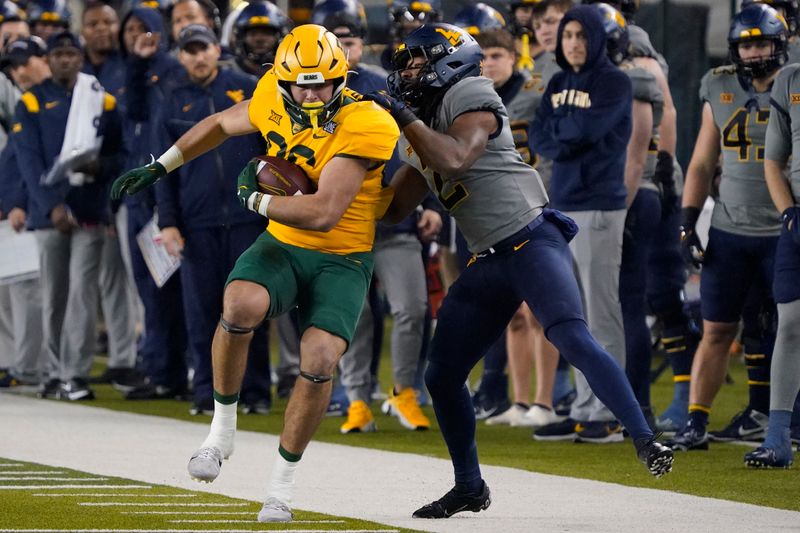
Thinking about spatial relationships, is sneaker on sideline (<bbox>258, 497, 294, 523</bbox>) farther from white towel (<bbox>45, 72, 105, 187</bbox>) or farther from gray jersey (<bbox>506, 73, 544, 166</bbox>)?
white towel (<bbox>45, 72, 105, 187</bbox>)

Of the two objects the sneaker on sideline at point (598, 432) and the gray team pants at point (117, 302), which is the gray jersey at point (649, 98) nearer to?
the sneaker on sideline at point (598, 432)

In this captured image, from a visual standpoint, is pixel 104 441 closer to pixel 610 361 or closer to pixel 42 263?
pixel 42 263

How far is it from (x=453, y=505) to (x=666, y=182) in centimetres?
370

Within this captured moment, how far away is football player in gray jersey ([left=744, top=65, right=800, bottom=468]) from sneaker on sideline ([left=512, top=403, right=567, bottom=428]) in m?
2.13

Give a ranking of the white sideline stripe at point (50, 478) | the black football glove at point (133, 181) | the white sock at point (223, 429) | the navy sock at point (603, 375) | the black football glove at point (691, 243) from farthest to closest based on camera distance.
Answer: the black football glove at point (691, 243) → the white sideline stripe at point (50, 478) → the black football glove at point (133, 181) → the white sock at point (223, 429) → the navy sock at point (603, 375)

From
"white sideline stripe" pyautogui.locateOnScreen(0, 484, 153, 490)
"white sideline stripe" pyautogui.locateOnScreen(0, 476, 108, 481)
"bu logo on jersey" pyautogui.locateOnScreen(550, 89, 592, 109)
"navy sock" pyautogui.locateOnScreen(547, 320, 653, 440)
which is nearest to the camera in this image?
"navy sock" pyautogui.locateOnScreen(547, 320, 653, 440)

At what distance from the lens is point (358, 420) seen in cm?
964

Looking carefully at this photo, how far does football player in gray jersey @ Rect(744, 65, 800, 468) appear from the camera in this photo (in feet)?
25.7

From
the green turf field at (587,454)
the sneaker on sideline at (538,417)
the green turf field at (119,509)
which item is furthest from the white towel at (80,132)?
the green turf field at (119,509)

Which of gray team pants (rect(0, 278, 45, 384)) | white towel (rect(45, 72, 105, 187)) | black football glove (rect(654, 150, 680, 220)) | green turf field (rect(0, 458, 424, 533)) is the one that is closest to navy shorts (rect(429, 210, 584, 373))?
green turf field (rect(0, 458, 424, 533))

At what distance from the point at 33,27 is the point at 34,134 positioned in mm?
3045

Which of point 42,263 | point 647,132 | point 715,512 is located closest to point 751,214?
point 647,132

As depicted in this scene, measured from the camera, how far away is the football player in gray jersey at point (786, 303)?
7832mm

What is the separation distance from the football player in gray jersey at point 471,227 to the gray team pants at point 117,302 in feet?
18.6
